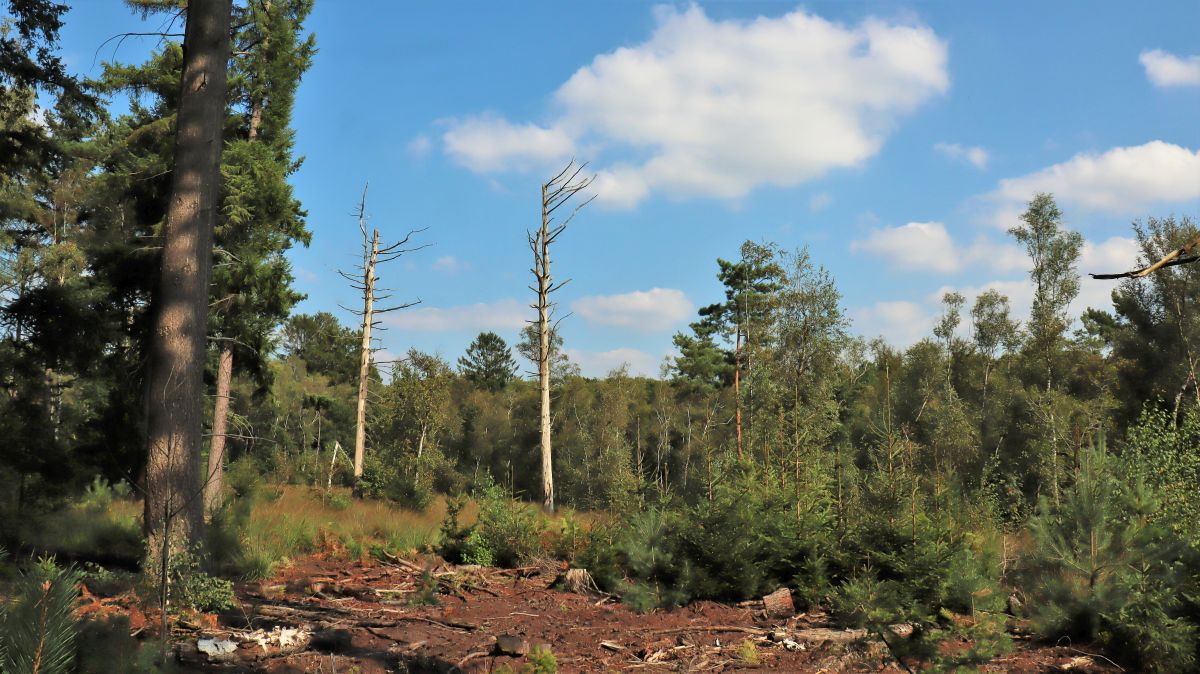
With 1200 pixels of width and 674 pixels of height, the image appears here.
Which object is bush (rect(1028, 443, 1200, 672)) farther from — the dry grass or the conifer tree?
the conifer tree

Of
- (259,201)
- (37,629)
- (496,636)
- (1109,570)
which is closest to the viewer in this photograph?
(37,629)

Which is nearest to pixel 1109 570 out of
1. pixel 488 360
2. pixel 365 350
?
pixel 365 350

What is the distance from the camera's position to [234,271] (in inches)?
617

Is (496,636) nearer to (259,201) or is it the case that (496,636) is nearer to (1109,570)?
(1109,570)

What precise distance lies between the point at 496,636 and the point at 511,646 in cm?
71

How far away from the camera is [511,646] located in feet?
18.1

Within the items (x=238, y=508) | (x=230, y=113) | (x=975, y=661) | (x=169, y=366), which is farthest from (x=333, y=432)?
(x=975, y=661)

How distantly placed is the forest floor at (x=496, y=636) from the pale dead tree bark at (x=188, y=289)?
4.59ft

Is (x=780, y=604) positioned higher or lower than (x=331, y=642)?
lower

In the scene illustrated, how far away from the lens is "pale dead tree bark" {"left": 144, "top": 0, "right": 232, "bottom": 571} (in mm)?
7625

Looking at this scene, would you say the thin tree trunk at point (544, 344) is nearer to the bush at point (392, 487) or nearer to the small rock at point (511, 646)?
the bush at point (392, 487)

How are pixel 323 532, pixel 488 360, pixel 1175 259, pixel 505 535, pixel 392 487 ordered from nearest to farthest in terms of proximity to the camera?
pixel 1175 259 < pixel 505 535 < pixel 323 532 < pixel 392 487 < pixel 488 360

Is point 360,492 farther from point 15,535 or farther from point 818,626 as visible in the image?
point 818,626

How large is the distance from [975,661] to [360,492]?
62.9ft
